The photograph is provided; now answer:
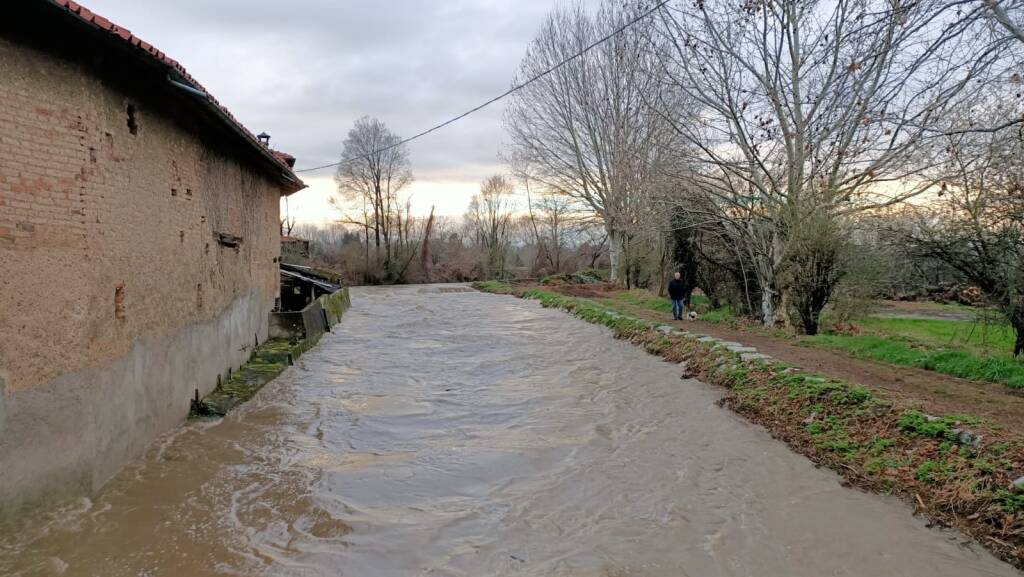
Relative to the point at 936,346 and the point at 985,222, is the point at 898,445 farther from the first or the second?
the point at 936,346

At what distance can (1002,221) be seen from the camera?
32.0ft

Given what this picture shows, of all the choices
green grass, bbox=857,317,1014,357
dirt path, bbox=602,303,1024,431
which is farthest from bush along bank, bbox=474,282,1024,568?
green grass, bbox=857,317,1014,357

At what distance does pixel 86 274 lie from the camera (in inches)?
214

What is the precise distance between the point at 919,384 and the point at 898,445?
2.82 m

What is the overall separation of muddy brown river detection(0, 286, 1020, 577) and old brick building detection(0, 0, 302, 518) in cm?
56

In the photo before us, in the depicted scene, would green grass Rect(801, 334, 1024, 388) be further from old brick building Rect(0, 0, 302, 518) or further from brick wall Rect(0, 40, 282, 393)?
brick wall Rect(0, 40, 282, 393)

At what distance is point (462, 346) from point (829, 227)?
8828 mm

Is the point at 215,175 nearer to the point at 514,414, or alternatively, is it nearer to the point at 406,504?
the point at 514,414

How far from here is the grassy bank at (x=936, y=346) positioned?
9117mm

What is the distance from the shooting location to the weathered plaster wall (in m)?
4.73

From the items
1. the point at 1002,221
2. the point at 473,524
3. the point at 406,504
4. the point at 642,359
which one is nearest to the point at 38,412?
the point at 406,504

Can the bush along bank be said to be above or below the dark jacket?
below

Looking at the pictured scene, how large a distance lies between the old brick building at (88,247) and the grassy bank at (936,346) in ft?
35.9

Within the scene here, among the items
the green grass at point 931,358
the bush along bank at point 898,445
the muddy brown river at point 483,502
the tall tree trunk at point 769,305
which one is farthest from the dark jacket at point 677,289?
the bush along bank at point 898,445
